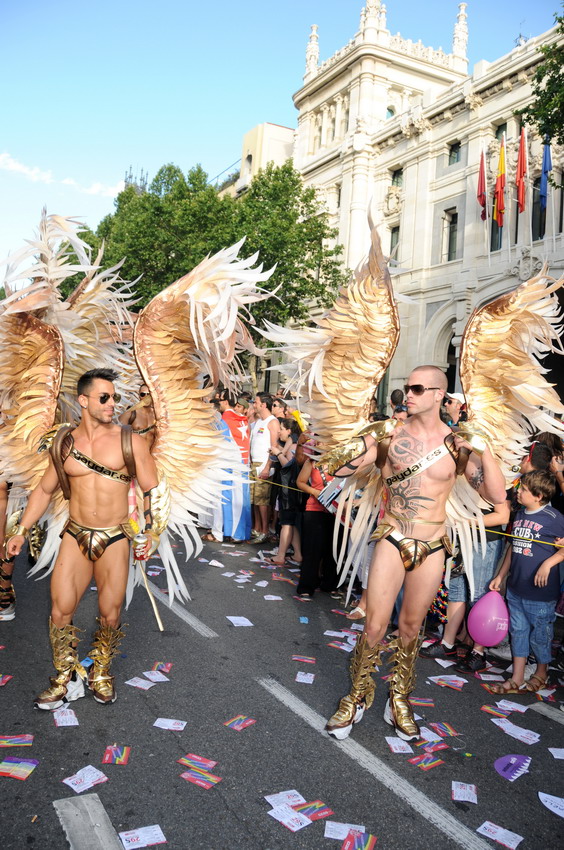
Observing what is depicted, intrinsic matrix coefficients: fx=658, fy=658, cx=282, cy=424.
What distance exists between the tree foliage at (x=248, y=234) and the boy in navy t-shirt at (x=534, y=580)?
2055 cm

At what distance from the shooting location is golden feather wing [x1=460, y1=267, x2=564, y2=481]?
14.9 feet

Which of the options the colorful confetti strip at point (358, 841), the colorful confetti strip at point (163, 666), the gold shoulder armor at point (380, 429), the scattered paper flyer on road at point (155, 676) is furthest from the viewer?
the colorful confetti strip at point (163, 666)

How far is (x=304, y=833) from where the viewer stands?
2.93 metres

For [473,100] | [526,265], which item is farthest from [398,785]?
[473,100]

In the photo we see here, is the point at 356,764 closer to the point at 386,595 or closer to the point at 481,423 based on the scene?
the point at 386,595

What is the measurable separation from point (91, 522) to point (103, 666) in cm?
92

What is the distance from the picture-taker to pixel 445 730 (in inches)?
160

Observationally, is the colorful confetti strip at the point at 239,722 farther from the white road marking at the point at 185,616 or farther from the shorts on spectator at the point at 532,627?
the shorts on spectator at the point at 532,627

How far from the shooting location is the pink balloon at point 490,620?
491 cm

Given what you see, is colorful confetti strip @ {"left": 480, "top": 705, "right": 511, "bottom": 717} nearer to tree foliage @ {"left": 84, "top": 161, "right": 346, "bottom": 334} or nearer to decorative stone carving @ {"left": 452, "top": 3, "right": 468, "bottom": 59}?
tree foliage @ {"left": 84, "top": 161, "right": 346, "bottom": 334}

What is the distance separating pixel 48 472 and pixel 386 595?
226 centimetres

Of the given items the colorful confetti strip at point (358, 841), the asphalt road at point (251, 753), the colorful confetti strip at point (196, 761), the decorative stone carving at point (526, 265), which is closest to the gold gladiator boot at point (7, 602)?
the asphalt road at point (251, 753)

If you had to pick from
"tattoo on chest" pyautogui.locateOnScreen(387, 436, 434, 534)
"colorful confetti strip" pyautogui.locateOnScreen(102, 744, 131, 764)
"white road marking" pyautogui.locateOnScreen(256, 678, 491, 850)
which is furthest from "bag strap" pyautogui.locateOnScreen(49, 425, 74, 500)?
"tattoo on chest" pyautogui.locateOnScreen(387, 436, 434, 534)

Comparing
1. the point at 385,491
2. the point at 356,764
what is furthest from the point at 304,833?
the point at 385,491
